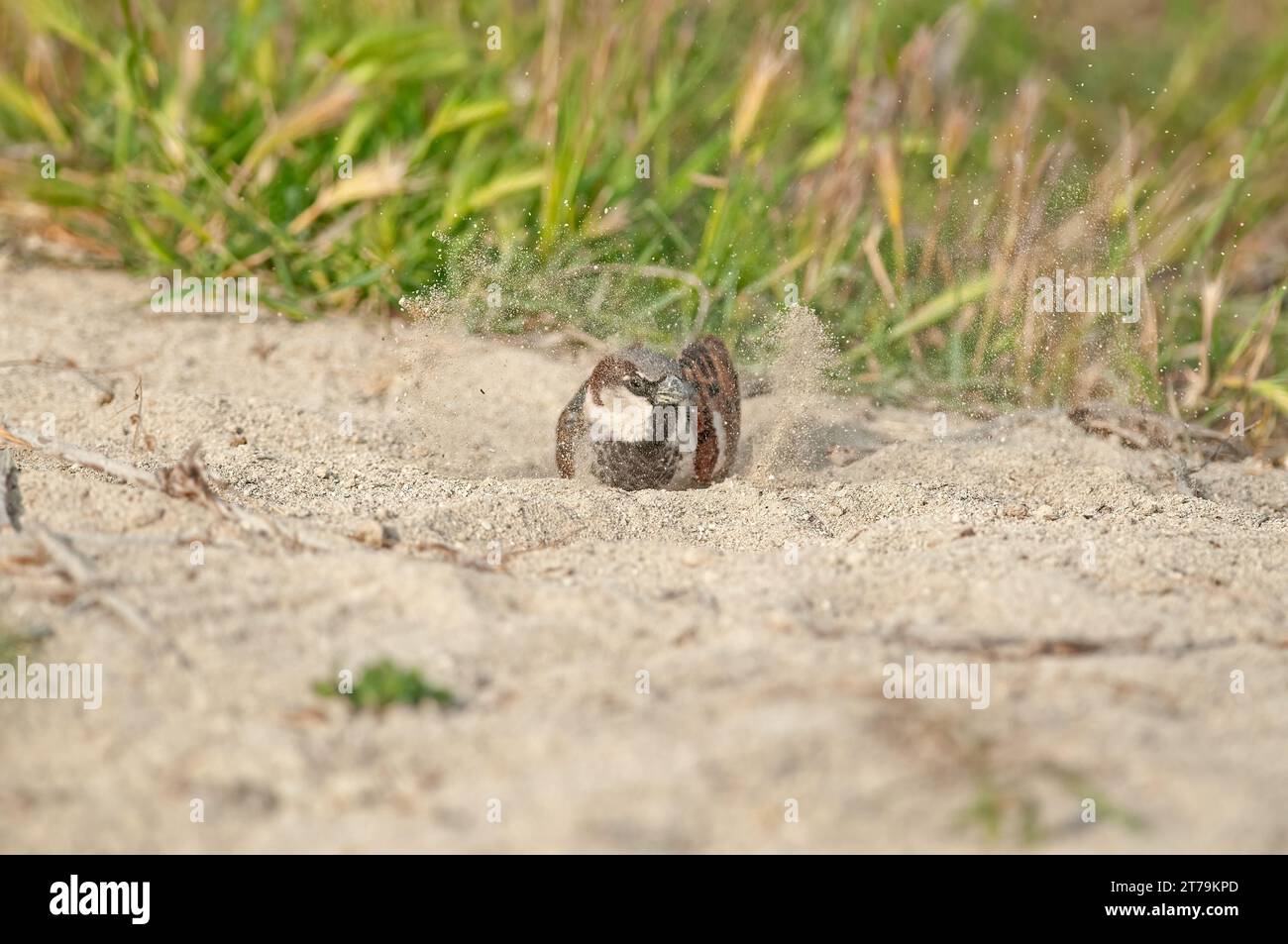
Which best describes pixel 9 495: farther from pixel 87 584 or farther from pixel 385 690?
pixel 385 690

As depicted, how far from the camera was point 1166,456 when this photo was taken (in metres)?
4.64

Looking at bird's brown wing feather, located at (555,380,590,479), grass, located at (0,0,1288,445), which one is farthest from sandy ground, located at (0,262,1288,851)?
grass, located at (0,0,1288,445)

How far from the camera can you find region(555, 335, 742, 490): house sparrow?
428 cm

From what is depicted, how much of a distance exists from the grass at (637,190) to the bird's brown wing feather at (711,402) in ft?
1.99

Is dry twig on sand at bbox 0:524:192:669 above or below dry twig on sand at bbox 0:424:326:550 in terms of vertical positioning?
below

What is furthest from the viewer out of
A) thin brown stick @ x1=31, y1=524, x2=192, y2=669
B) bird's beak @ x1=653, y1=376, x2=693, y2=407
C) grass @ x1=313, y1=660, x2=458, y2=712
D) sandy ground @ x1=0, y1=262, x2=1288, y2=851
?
bird's beak @ x1=653, y1=376, x2=693, y2=407

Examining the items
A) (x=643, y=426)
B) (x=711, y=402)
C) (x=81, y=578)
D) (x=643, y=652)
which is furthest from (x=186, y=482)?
(x=711, y=402)

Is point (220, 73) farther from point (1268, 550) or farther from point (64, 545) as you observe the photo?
point (1268, 550)

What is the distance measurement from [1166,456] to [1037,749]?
2.44 metres

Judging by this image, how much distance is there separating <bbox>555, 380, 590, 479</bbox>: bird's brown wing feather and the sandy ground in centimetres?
16

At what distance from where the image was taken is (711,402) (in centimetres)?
447

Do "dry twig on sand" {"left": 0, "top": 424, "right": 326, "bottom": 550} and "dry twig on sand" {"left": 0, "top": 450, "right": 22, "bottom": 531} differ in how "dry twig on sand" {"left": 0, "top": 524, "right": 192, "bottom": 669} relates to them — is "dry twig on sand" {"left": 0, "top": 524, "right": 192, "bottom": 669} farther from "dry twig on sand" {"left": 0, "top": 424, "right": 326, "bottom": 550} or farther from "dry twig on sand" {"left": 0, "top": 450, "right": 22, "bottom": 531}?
"dry twig on sand" {"left": 0, "top": 424, "right": 326, "bottom": 550}

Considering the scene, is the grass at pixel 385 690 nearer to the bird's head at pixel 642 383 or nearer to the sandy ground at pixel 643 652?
the sandy ground at pixel 643 652
